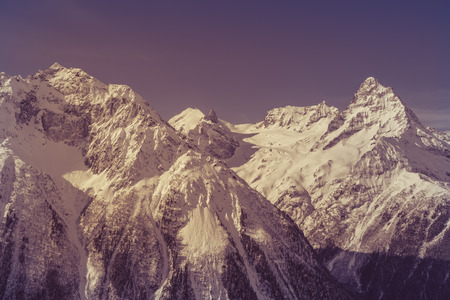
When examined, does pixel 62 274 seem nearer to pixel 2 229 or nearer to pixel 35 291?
pixel 35 291

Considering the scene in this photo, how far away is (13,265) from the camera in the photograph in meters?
190

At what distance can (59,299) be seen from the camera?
629ft

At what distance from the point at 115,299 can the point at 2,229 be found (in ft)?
190

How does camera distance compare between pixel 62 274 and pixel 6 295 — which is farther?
pixel 62 274

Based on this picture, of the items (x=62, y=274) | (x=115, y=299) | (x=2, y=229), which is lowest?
(x=115, y=299)

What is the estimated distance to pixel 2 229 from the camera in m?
198

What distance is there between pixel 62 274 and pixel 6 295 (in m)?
24.5

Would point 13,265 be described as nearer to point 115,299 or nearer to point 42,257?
point 42,257

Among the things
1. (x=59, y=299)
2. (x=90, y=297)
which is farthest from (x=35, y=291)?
(x=90, y=297)

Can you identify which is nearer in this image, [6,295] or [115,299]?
[6,295]

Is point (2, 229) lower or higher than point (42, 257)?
higher

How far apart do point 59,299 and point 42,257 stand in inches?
804

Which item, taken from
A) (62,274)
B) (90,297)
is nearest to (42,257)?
(62,274)

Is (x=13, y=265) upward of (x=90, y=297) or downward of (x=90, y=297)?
upward
